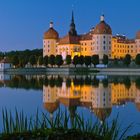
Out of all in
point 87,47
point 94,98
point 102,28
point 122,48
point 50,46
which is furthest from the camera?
point 122,48

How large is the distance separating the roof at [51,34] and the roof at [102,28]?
9.25 metres

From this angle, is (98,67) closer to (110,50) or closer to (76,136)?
(110,50)

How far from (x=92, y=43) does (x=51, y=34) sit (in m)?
8.96

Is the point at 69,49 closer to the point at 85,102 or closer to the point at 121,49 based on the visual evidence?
the point at 121,49

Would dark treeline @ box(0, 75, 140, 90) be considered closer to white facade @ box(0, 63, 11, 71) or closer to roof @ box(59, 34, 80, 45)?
white facade @ box(0, 63, 11, 71)

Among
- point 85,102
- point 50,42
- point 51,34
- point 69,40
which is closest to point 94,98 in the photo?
point 85,102

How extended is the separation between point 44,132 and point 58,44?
73700 mm

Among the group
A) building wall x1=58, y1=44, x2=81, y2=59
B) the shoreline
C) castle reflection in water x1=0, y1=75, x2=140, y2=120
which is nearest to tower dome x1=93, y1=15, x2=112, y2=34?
building wall x1=58, y1=44, x2=81, y2=59

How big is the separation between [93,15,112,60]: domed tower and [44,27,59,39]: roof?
9.25 metres

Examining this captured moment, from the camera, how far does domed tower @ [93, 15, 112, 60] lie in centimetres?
7131

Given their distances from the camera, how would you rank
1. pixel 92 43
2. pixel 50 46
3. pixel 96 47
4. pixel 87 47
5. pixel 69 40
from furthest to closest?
pixel 50 46 < pixel 87 47 < pixel 69 40 < pixel 92 43 < pixel 96 47

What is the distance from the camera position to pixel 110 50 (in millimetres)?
72312

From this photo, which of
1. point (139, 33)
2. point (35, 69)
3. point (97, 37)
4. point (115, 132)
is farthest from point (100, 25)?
point (115, 132)

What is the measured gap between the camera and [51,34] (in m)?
78.3
